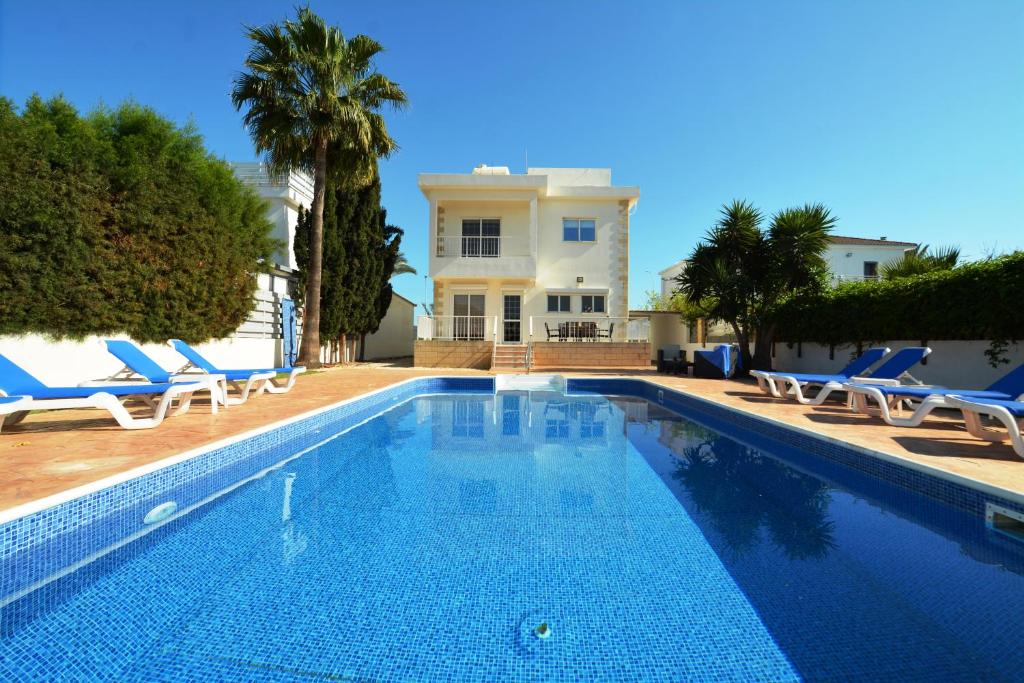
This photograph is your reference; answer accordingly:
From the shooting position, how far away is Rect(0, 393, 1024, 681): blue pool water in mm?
2027

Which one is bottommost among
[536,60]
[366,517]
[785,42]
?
[366,517]

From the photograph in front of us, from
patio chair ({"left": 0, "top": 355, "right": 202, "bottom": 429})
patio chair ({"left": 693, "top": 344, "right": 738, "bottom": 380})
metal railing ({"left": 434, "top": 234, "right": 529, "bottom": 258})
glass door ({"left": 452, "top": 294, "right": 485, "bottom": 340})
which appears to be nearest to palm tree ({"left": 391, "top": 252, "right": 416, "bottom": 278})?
metal railing ({"left": 434, "top": 234, "right": 529, "bottom": 258})

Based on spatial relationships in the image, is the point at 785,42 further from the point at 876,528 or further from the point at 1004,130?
the point at 876,528

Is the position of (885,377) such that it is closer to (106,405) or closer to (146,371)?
(106,405)

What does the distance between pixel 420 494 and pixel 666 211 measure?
2145cm

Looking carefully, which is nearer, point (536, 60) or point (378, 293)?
point (536, 60)

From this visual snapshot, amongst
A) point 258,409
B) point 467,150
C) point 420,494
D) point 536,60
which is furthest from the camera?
point 467,150

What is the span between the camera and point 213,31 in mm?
11484

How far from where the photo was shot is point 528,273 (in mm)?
18438

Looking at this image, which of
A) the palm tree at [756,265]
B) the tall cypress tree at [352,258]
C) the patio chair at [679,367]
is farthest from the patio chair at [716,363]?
the tall cypress tree at [352,258]

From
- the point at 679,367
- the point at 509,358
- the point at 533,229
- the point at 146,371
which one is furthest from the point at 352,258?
the point at 679,367

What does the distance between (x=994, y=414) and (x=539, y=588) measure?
520cm

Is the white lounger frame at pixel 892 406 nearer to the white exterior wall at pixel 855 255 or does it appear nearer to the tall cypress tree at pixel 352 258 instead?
the tall cypress tree at pixel 352 258

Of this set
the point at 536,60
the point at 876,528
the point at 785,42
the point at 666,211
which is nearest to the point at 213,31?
the point at 536,60
